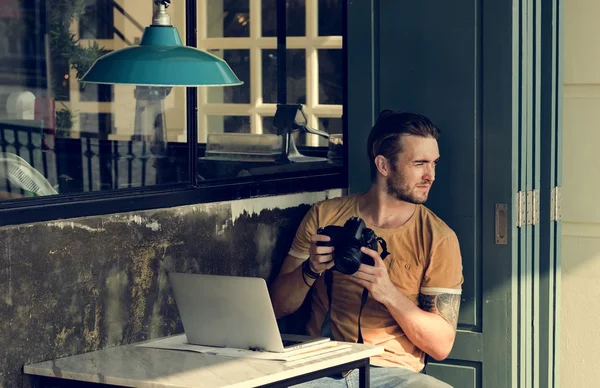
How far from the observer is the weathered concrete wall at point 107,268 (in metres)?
2.96

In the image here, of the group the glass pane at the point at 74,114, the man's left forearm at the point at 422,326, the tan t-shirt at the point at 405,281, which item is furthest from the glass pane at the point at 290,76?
the man's left forearm at the point at 422,326

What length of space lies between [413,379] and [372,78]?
1.22 metres

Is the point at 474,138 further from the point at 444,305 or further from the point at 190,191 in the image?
the point at 190,191

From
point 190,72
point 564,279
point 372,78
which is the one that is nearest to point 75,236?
point 190,72

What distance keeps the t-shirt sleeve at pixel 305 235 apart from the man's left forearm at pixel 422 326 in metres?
0.45

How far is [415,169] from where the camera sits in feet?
12.3

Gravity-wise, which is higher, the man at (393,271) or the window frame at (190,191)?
the window frame at (190,191)

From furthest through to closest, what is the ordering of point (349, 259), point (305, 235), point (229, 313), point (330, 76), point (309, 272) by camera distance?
point (330, 76) < point (305, 235) < point (309, 272) < point (349, 259) < point (229, 313)

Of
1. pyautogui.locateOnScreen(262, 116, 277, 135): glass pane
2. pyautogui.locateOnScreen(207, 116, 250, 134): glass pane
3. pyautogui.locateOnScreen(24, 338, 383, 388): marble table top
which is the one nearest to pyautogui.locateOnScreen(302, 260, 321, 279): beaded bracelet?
pyautogui.locateOnScreen(24, 338, 383, 388): marble table top

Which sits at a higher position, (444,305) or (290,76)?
(290,76)

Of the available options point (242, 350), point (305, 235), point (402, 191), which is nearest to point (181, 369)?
point (242, 350)

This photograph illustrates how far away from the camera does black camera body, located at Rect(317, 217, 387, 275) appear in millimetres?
3439

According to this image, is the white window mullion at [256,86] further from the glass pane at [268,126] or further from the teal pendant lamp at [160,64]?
the teal pendant lamp at [160,64]

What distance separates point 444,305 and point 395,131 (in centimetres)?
62
